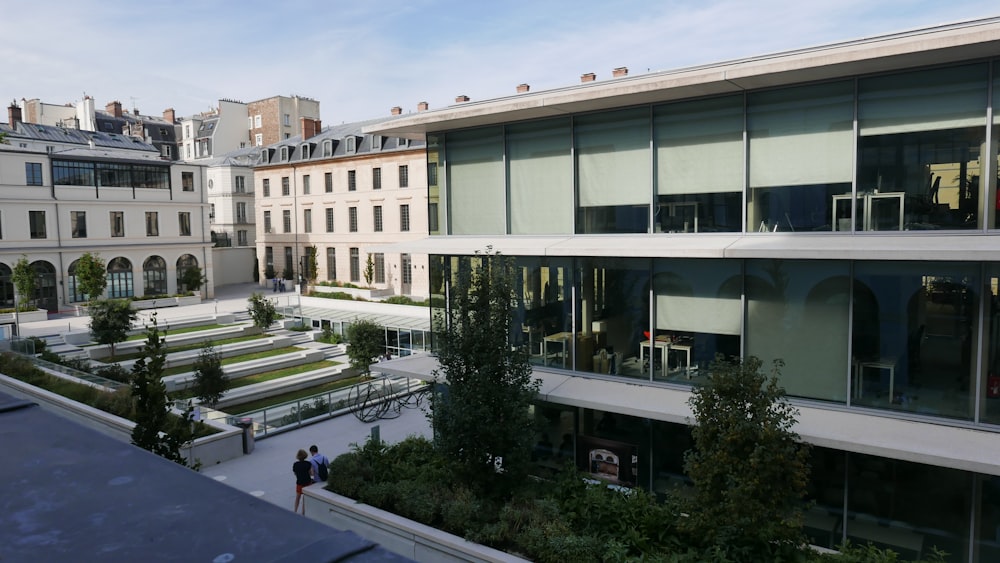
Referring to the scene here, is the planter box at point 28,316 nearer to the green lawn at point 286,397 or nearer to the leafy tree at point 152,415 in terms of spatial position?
the green lawn at point 286,397

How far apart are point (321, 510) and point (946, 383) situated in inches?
437

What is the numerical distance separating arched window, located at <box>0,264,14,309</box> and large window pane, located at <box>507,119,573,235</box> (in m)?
38.9

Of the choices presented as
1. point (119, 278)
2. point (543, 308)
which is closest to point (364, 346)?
point (543, 308)

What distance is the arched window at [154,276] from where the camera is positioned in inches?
1839

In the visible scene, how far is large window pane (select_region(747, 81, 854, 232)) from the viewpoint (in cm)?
1125

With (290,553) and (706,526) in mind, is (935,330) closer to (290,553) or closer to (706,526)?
(706,526)

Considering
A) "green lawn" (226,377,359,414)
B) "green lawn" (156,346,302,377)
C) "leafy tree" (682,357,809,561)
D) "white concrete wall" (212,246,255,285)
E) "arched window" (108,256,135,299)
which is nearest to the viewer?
"leafy tree" (682,357,809,561)

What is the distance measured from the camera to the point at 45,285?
137ft

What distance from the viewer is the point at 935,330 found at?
10.6 metres

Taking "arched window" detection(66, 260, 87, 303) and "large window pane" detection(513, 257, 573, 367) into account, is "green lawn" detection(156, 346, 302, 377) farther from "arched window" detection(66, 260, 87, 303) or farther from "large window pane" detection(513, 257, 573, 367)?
"large window pane" detection(513, 257, 573, 367)

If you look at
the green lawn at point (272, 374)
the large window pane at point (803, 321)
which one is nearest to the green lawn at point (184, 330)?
the green lawn at point (272, 374)

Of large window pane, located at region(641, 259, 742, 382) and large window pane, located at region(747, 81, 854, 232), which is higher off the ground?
large window pane, located at region(747, 81, 854, 232)

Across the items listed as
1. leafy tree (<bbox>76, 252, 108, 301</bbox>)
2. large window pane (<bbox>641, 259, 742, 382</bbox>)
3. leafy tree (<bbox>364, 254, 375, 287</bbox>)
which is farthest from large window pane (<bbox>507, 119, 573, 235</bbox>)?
leafy tree (<bbox>76, 252, 108, 301</bbox>)

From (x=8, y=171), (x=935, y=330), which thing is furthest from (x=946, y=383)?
(x=8, y=171)
